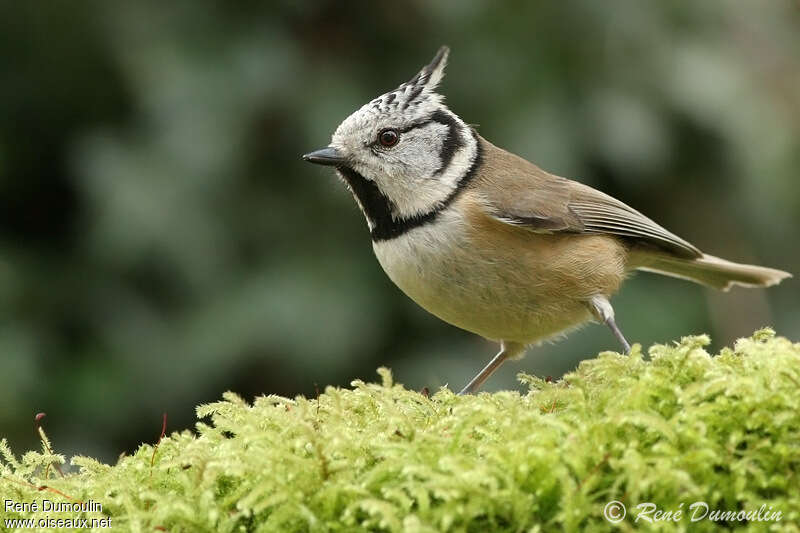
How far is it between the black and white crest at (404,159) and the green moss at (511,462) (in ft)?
4.94

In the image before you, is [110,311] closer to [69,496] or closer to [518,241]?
[518,241]

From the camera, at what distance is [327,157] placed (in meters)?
4.01

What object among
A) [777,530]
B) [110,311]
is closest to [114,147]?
[110,311]

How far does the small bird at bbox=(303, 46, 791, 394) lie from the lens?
3777 millimetres

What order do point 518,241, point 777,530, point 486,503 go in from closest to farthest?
point 777,530
point 486,503
point 518,241

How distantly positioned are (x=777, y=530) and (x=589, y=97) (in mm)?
3548

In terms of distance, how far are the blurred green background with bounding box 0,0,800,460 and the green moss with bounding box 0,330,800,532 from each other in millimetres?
2425

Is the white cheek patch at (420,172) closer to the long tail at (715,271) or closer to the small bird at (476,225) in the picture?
the small bird at (476,225)

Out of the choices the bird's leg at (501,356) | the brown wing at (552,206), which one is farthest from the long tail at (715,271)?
the bird's leg at (501,356)

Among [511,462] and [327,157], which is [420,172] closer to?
[327,157]

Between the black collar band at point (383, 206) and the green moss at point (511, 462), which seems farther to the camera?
the black collar band at point (383, 206)

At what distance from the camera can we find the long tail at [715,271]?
4680 millimetres

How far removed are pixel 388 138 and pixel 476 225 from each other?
1.98ft

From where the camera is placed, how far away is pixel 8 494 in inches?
99.2
